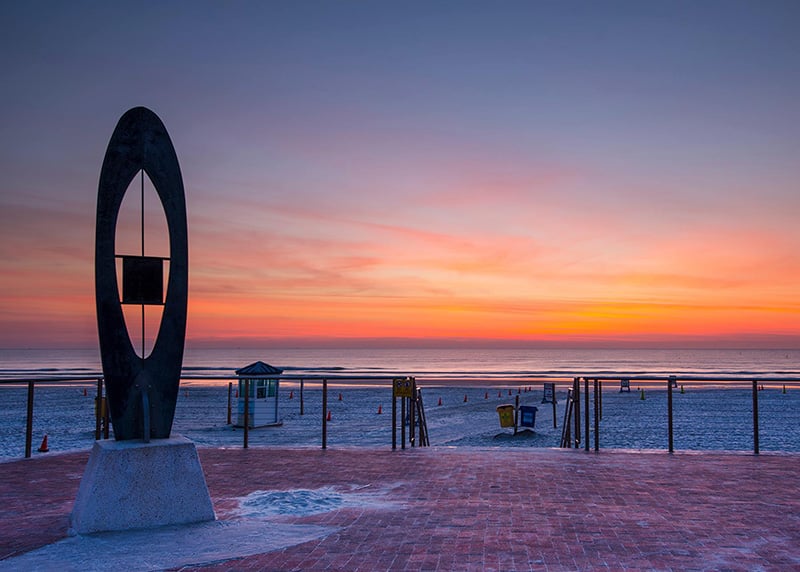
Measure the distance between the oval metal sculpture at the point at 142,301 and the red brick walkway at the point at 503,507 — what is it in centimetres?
111

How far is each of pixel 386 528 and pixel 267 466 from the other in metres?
3.55

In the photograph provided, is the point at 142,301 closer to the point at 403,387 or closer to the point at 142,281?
the point at 142,281

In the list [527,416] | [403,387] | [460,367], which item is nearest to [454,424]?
[527,416]

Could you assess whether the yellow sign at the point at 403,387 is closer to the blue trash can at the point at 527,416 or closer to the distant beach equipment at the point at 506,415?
the distant beach equipment at the point at 506,415

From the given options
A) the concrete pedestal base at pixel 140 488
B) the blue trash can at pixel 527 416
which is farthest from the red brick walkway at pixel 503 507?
the blue trash can at pixel 527 416

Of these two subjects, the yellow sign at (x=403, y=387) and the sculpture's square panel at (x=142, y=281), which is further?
the yellow sign at (x=403, y=387)

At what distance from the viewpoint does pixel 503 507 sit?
6559 mm

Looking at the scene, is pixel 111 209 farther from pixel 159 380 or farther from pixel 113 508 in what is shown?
pixel 113 508

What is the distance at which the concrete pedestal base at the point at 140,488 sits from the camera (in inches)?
224

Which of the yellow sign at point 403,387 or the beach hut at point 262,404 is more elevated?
the yellow sign at point 403,387

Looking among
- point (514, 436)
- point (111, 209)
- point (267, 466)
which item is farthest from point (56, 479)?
point (514, 436)

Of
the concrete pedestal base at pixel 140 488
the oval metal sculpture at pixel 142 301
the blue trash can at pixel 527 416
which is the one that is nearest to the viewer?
the concrete pedestal base at pixel 140 488

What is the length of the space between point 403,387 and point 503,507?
447 centimetres

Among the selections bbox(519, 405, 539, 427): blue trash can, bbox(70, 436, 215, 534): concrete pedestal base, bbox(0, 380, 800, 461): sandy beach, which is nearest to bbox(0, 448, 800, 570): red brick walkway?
bbox(70, 436, 215, 534): concrete pedestal base
